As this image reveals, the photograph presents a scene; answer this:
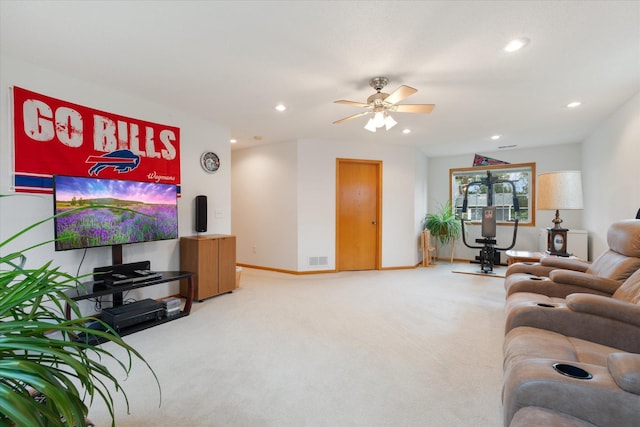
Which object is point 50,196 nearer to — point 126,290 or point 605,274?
point 126,290

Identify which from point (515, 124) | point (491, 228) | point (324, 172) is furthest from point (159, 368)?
point (491, 228)

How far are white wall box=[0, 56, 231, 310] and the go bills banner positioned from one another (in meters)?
0.07

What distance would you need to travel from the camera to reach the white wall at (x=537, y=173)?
5.60 meters

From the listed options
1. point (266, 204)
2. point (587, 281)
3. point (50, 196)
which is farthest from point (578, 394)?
point (266, 204)

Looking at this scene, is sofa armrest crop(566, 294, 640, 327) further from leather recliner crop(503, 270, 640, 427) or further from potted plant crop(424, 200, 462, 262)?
potted plant crop(424, 200, 462, 262)

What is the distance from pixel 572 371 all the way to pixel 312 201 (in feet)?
14.2

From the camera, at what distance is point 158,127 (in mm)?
3596

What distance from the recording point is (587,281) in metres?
2.29

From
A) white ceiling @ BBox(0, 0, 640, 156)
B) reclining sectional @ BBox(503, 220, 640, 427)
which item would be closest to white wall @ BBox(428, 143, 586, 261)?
white ceiling @ BBox(0, 0, 640, 156)

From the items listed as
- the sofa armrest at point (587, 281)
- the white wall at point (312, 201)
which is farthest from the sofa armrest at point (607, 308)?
the white wall at point (312, 201)

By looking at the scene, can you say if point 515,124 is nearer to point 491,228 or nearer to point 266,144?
point 491,228

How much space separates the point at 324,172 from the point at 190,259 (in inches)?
106

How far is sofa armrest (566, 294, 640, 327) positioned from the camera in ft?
5.33

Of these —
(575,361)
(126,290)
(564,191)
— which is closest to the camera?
(575,361)
